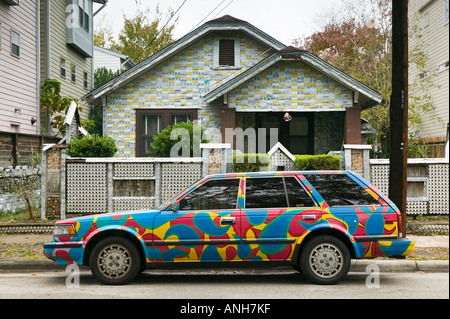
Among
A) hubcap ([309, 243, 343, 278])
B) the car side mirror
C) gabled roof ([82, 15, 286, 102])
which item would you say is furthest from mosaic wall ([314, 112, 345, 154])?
the car side mirror

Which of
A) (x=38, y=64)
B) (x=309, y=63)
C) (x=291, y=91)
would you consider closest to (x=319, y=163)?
(x=291, y=91)

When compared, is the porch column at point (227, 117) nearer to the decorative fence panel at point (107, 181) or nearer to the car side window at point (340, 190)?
the decorative fence panel at point (107, 181)

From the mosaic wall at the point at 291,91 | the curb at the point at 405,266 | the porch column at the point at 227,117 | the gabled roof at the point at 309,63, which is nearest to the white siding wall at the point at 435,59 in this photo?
the gabled roof at the point at 309,63

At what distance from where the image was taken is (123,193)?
1320 cm

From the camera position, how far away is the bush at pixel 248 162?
44.2 feet

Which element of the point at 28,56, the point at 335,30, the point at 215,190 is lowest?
the point at 215,190

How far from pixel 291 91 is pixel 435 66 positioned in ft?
36.4

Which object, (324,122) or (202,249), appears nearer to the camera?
(202,249)

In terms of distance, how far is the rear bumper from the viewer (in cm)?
772

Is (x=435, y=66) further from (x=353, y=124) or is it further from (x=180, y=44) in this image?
(x=180, y=44)

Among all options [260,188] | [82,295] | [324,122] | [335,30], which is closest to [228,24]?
[324,122]

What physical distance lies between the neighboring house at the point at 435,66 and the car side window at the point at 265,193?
17138 millimetres

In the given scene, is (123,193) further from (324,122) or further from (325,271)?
(324,122)

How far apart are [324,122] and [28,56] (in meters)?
12.4
